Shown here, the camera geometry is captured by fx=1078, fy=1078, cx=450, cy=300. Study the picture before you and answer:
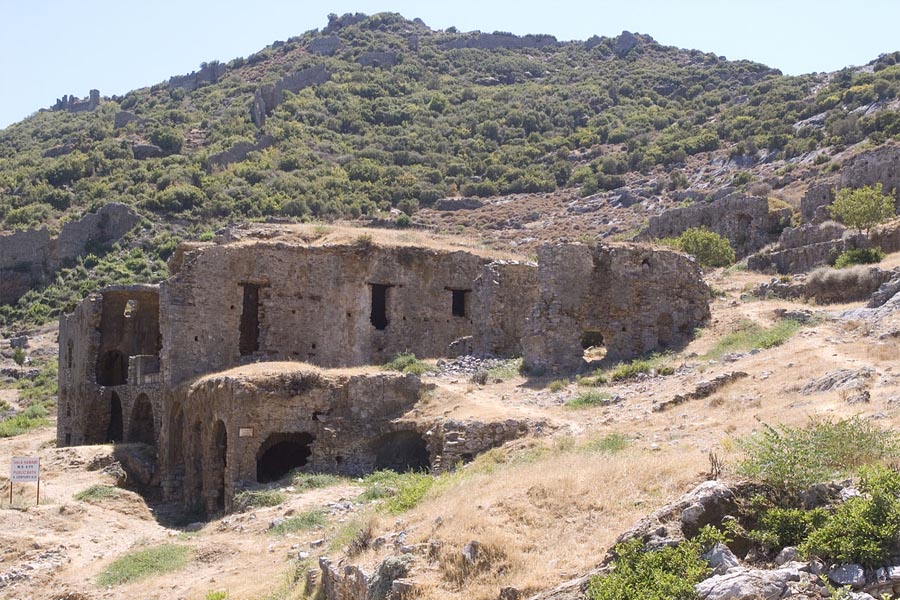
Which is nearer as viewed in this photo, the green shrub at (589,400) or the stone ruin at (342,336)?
the green shrub at (589,400)

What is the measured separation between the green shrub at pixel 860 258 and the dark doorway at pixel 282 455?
44.3 feet

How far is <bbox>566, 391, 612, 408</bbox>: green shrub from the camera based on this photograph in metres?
19.4

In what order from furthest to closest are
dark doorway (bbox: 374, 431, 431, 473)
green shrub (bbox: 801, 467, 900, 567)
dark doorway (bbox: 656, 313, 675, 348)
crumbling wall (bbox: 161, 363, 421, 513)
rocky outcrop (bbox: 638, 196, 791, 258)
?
rocky outcrop (bbox: 638, 196, 791, 258)
dark doorway (bbox: 656, 313, 675, 348)
crumbling wall (bbox: 161, 363, 421, 513)
dark doorway (bbox: 374, 431, 431, 473)
green shrub (bbox: 801, 467, 900, 567)

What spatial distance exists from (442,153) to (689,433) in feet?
207

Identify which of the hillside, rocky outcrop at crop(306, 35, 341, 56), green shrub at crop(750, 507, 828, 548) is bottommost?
green shrub at crop(750, 507, 828, 548)

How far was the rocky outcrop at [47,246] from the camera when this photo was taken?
179 feet

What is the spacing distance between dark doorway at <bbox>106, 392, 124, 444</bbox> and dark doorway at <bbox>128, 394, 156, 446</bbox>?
2.69 metres

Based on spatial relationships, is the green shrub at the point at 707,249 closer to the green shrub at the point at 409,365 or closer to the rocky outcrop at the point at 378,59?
the green shrub at the point at 409,365

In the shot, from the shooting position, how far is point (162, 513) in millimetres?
22578

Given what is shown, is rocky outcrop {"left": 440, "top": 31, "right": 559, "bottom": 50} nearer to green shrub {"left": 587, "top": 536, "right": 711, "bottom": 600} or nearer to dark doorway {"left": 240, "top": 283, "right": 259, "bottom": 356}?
dark doorway {"left": 240, "top": 283, "right": 259, "bottom": 356}

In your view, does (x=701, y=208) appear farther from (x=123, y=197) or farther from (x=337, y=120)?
(x=337, y=120)

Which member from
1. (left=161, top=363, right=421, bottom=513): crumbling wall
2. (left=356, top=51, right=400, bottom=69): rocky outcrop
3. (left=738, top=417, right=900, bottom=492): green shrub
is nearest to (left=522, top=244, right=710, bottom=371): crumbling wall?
(left=161, top=363, right=421, bottom=513): crumbling wall

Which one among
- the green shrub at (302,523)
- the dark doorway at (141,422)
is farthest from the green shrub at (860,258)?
the dark doorway at (141,422)

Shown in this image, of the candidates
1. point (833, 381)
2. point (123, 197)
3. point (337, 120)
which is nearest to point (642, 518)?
point (833, 381)
